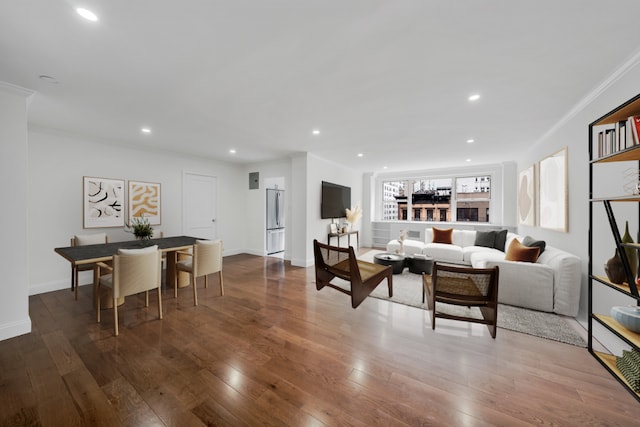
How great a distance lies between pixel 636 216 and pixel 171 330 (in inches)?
170

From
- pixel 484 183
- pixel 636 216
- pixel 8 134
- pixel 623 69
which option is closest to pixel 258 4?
pixel 8 134

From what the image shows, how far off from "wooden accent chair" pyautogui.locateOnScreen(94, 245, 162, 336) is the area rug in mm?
2865

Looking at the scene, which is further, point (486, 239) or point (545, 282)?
point (486, 239)

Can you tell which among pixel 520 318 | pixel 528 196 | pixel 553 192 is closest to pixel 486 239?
pixel 528 196

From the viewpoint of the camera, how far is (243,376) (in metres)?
1.76

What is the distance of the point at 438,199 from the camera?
698cm

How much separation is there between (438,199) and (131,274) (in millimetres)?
7282

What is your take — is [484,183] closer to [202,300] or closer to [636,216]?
[636,216]

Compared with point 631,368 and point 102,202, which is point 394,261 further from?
point 102,202

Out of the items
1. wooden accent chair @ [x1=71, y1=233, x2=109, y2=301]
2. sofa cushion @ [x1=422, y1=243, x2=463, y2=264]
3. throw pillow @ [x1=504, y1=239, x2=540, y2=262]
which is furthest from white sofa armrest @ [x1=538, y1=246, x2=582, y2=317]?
wooden accent chair @ [x1=71, y1=233, x2=109, y2=301]

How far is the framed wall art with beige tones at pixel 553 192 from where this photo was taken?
3006mm

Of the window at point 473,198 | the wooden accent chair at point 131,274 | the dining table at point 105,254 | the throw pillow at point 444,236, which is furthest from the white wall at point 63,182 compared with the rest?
the window at point 473,198

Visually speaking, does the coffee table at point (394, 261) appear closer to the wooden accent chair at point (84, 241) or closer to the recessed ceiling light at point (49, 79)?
the wooden accent chair at point (84, 241)

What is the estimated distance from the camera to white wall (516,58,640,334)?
198 centimetres
